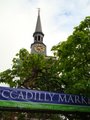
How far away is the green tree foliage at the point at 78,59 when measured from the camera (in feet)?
66.7

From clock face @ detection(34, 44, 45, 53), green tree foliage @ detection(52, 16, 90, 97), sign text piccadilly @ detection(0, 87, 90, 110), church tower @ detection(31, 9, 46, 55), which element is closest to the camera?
sign text piccadilly @ detection(0, 87, 90, 110)

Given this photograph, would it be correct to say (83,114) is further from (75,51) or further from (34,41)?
(34,41)

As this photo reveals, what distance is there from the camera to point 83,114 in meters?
21.2

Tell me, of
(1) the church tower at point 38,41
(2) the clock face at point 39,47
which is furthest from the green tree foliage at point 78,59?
(1) the church tower at point 38,41

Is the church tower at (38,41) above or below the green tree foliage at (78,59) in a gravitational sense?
above

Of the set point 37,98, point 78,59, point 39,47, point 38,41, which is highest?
point 38,41

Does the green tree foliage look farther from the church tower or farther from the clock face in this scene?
the church tower

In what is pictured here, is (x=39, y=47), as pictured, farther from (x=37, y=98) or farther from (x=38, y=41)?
(x=37, y=98)

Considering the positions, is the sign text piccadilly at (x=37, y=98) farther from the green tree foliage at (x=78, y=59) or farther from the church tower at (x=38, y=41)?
the church tower at (x=38, y=41)

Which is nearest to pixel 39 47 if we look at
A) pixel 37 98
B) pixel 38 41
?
pixel 38 41

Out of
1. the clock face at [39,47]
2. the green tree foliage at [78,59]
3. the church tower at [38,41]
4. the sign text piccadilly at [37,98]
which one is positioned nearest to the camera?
the sign text piccadilly at [37,98]

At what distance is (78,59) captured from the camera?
824 inches

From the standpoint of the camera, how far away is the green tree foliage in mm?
20328

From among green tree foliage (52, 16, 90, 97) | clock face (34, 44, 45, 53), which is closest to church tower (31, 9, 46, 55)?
clock face (34, 44, 45, 53)
